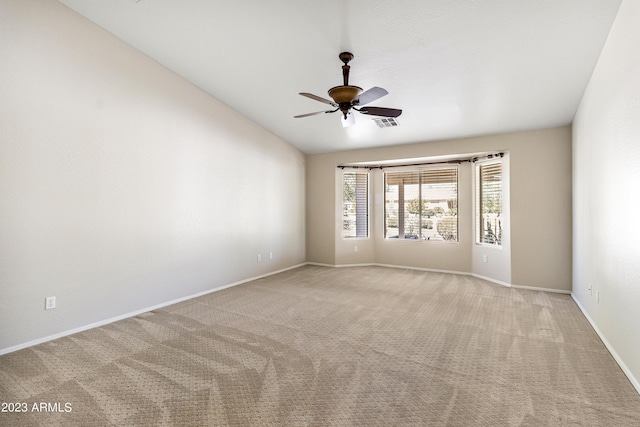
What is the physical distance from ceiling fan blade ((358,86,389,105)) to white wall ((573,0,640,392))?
6.13 ft

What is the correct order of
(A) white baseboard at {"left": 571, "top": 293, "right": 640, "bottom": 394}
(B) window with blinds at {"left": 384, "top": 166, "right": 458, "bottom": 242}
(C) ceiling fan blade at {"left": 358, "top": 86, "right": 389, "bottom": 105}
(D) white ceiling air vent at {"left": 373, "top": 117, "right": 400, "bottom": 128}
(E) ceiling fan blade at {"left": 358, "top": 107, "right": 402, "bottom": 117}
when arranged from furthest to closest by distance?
(B) window with blinds at {"left": 384, "top": 166, "right": 458, "bottom": 242}
(D) white ceiling air vent at {"left": 373, "top": 117, "right": 400, "bottom": 128}
(E) ceiling fan blade at {"left": 358, "top": 107, "right": 402, "bottom": 117}
(C) ceiling fan blade at {"left": 358, "top": 86, "right": 389, "bottom": 105}
(A) white baseboard at {"left": 571, "top": 293, "right": 640, "bottom": 394}

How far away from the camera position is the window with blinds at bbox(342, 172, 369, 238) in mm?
7121

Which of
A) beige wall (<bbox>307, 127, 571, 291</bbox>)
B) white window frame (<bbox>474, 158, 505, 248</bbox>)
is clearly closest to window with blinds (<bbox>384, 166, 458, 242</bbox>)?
beige wall (<bbox>307, 127, 571, 291</bbox>)

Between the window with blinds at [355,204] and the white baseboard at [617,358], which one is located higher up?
the window with blinds at [355,204]

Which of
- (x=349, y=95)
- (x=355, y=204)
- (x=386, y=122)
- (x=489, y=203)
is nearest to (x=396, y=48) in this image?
(x=349, y=95)

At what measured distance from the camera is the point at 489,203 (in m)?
5.75

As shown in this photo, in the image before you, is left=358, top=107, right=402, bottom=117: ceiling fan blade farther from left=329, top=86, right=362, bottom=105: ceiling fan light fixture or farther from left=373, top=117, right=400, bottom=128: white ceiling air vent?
left=373, top=117, right=400, bottom=128: white ceiling air vent

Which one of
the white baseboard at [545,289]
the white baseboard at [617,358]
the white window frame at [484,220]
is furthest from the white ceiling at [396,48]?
the white baseboard at [617,358]

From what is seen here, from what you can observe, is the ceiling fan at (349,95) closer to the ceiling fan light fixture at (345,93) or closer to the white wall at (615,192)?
the ceiling fan light fixture at (345,93)

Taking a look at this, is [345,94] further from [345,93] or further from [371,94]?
[371,94]

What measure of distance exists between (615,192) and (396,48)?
2431 millimetres

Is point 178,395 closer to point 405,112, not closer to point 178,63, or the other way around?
point 178,63

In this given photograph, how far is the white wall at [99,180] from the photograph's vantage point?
2.82 meters

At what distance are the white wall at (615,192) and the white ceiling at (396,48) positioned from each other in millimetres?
383
